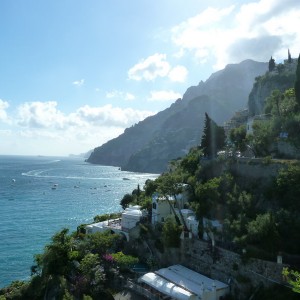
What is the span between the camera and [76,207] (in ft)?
292

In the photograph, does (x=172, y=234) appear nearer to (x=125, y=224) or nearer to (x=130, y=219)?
(x=130, y=219)

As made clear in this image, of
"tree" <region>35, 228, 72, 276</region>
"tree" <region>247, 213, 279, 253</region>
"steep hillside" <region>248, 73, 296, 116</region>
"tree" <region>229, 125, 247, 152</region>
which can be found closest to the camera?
"tree" <region>247, 213, 279, 253</region>

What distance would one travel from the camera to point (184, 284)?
92.3ft

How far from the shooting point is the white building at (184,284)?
26.6m

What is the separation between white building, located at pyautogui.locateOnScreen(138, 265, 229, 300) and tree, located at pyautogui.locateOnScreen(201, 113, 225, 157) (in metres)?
17.4

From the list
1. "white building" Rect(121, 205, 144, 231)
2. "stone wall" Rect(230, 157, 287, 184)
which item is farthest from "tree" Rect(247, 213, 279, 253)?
"white building" Rect(121, 205, 144, 231)

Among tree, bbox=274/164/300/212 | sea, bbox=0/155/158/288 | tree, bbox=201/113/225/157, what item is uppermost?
tree, bbox=201/113/225/157

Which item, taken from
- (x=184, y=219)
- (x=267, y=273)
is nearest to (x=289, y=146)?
(x=184, y=219)

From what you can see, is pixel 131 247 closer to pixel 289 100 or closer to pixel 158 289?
pixel 158 289

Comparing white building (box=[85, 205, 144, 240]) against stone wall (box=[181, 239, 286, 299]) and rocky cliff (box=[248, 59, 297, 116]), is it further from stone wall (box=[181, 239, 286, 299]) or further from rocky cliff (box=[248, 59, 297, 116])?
rocky cliff (box=[248, 59, 297, 116])

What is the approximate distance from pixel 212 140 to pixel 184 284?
857 inches

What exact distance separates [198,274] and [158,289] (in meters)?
4.10

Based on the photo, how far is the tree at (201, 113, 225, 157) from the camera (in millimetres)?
44900

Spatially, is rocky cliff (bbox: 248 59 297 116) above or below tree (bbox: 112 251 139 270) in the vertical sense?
above
